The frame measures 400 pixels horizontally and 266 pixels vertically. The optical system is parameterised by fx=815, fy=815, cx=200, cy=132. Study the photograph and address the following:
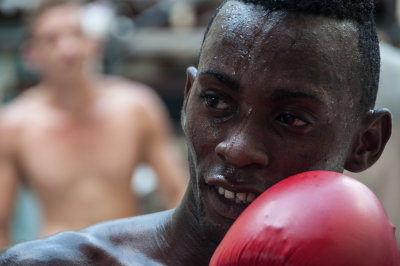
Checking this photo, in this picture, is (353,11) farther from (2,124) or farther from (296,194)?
(2,124)

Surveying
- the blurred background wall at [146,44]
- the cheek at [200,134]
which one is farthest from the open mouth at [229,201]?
the blurred background wall at [146,44]

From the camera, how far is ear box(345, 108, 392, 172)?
216cm

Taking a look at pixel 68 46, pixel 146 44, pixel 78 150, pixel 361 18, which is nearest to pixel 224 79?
pixel 361 18

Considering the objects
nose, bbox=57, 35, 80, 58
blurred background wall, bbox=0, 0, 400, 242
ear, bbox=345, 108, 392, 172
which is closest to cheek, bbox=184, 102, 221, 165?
ear, bbox=345, 108, 392, 172

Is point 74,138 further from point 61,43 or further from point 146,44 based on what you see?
point 146,44

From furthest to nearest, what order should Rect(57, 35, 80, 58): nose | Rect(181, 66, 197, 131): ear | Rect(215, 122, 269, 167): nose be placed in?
Rect(57, 35, 80, 58): nose → Rect(181, 66, 197, 131): ear → Rect(215, 122, 269, 167): nose

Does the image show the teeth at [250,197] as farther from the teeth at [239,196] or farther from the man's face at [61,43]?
the man's face at [61,43]

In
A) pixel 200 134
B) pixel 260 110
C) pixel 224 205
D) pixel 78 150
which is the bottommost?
pixel 78 150

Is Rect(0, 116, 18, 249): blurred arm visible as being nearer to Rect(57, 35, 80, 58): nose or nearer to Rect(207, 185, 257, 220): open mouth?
Rect(57, 35, 80, 58): nose

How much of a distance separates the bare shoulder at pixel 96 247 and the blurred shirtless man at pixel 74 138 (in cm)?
299

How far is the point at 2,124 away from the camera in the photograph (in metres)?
5.46

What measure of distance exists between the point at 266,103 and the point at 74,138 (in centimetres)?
361

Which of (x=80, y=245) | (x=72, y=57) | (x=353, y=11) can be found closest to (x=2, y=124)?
(x=72, y=57)

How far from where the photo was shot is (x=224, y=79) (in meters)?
1.96
